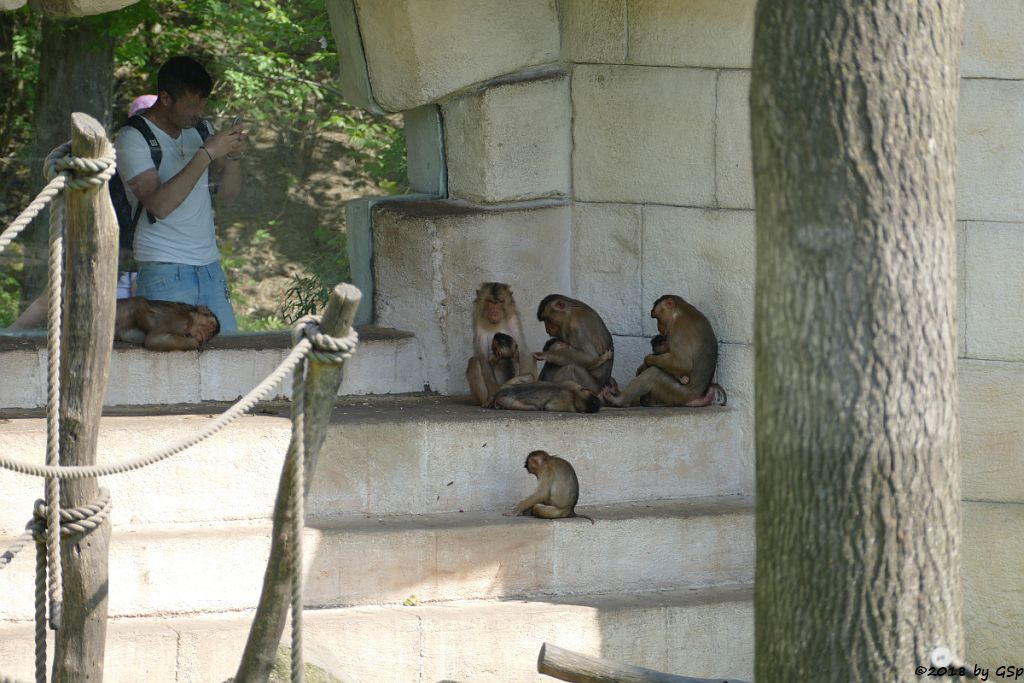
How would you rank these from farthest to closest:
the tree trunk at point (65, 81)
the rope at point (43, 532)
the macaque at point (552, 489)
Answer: the tree trunk at point (65, 81)
the macaque at point (552, 489)
the rope at point (43, 532)

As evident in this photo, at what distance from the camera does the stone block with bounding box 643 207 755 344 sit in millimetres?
7094

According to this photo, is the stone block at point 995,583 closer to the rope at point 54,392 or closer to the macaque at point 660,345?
the macaque at point 660,345

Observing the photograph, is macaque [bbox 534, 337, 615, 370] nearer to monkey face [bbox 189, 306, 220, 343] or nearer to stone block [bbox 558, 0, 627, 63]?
stone block [bbox 558, 0, 627, 63]

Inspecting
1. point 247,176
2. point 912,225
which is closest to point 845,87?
point 912,225

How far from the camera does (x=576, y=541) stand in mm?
6246

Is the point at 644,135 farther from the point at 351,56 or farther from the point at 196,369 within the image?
the point at 196,369

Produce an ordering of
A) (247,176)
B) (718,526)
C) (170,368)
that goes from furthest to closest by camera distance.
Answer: (247,176)
(170,368)
(718,526)

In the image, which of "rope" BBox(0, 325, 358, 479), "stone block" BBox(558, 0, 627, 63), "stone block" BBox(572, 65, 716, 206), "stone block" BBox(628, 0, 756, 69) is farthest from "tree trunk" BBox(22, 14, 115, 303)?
"rope" BBox(0, 325, 358, 479)

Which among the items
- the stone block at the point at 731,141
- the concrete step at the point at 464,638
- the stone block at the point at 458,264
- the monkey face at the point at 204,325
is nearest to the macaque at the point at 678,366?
the stone block at the point at 731,141

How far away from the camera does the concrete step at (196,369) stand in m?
6.73

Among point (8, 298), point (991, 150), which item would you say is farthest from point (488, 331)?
point (8, 298)

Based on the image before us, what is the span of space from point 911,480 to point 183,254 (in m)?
4.84

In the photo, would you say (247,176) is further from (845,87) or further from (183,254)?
(845,87)

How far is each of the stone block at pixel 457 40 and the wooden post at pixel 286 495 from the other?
12.5 feet
